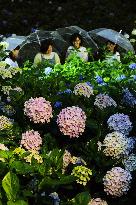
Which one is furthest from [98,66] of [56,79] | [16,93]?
[16,93]

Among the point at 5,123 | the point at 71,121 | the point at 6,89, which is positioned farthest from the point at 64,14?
the point at 71,121

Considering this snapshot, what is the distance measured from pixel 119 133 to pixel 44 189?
0.67m

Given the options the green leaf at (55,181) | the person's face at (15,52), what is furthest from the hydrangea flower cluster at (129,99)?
the person's face at (15,52)

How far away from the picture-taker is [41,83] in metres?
4.06

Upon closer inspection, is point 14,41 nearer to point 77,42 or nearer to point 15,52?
point 15,52

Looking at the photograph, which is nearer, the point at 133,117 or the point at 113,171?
the point at 113,171

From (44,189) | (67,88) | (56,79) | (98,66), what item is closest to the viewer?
(44,189)

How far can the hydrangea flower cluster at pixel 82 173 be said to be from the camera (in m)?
2.85

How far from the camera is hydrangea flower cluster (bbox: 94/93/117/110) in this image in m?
3.49

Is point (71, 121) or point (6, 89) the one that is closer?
point (71, 121)

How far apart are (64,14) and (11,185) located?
13675 millimetres

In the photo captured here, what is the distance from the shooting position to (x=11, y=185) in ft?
8.10

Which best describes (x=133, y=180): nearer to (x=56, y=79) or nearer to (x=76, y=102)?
(x=76, y=102)

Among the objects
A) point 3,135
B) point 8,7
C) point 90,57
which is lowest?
point 8,7
